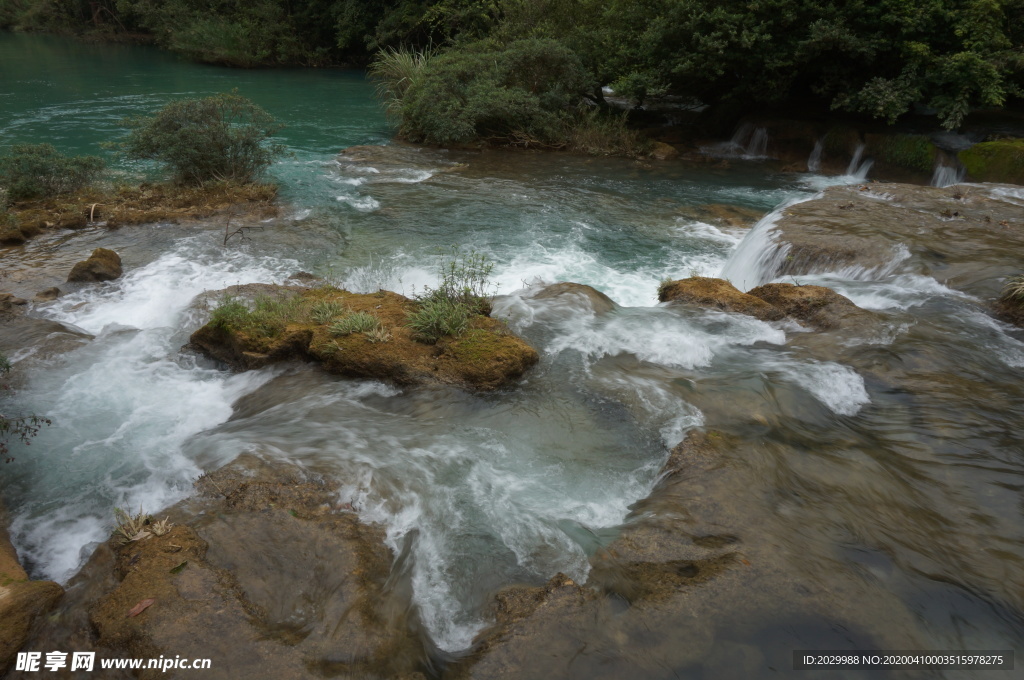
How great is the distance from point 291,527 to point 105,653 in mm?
1298

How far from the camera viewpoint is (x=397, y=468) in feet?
17.7

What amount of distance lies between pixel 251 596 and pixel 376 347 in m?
3.18

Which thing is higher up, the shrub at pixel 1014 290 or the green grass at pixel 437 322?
the shrub at pixel 1014 290

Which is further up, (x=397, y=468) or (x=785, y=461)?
(x=785, y=461)

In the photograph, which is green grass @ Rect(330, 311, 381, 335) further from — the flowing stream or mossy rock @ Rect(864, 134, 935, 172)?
mossy rock @ Rect(864, 134, 935, 172)

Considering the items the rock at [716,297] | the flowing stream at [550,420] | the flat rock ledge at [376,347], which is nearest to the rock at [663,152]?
the flowing stream at [550,420]

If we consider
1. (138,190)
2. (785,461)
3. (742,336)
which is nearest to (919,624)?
(785,461)

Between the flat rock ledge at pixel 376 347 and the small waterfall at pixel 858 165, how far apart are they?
14.3m

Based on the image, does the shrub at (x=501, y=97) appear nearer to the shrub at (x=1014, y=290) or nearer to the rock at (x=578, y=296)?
the rock at (x=578, y=296)

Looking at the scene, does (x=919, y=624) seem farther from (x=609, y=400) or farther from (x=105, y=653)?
(x=105, y=653)

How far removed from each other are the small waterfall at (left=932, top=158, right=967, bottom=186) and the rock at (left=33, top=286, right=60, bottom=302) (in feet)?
61.9

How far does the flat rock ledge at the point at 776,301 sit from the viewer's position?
7.93 m

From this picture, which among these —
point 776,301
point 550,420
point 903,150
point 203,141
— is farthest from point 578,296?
point 903,150

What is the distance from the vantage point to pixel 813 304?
8188mm
